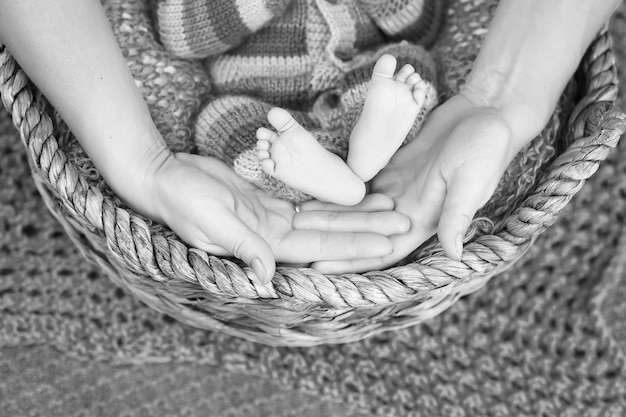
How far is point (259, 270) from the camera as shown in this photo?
678mm

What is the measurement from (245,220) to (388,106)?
A: 0.20 m

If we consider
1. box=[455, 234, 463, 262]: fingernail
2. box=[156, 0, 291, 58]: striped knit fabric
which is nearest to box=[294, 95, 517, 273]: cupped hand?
box=[455, 234, 463, 262]: fingernail

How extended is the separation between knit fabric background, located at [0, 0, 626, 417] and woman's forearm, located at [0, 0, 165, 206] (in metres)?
0.33

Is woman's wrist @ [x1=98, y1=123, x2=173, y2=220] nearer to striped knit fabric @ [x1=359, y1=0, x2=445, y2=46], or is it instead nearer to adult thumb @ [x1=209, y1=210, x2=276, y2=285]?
adult thumb @ [x1=209, y1=210, x2=276, y2=285]

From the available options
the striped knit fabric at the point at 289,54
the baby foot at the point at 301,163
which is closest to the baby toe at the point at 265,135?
the baby foot at the point at 301,163

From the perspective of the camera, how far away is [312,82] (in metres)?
0.91

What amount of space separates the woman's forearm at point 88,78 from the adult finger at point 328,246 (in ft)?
0.58

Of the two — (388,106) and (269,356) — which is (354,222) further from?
(269,356)

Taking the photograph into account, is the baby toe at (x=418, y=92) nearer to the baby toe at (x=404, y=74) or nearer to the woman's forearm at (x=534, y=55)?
the baby toe at (x=404, y=74)

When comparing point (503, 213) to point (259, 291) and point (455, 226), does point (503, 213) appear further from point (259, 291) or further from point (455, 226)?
point (259, 291)

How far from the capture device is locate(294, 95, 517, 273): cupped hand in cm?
71

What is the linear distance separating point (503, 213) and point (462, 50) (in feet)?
0.76

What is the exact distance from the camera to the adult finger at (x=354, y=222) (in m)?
0.78

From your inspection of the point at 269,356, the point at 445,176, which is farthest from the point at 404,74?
the point at 269,356
